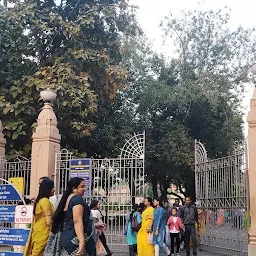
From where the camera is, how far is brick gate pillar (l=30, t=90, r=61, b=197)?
1116 cm

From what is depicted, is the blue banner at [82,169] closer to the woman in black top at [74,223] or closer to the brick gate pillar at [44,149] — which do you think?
the brick gate pillar at [44,149]

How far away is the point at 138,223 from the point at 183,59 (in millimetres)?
14350

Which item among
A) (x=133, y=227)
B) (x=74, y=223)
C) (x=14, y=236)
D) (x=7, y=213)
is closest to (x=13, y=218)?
(x=7, y=213)

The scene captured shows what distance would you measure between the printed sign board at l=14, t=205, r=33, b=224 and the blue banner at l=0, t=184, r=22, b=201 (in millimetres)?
206

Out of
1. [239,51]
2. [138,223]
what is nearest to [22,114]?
[138,223]

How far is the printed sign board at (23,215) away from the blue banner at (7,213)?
10cm

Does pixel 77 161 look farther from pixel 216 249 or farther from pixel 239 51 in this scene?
pixel 239 51

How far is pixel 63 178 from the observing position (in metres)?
11.4

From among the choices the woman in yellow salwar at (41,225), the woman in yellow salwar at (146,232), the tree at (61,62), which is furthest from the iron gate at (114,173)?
the woman in yellow salwar at (41,225)

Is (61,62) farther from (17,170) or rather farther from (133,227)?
(133,227)

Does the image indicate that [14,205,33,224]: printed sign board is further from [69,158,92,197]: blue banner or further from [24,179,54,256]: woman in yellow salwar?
[69,158,92,197]: blue banner

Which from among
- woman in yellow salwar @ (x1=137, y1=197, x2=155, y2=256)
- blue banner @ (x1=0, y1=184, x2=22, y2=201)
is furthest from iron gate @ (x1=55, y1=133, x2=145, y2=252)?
blue banner @ (x1=0, y1=184, x2=22, y2=201)

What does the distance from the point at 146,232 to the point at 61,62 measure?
742 centimetres

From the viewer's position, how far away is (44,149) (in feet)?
36.9
